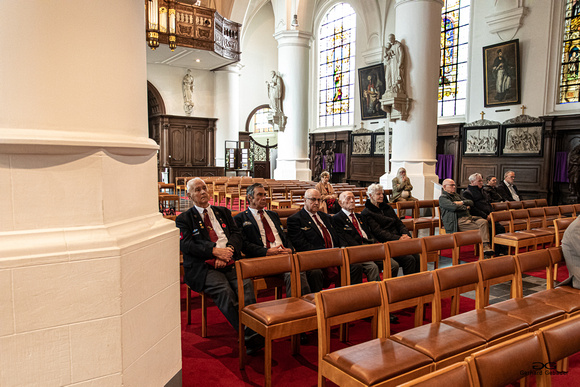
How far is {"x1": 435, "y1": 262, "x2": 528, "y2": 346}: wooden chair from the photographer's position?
7.94 feet

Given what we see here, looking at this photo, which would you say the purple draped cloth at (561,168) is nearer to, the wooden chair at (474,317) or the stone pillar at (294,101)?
the stone pillar at (294,101)

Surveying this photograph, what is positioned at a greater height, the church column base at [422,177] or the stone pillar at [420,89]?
the stone pillar at [420,89]

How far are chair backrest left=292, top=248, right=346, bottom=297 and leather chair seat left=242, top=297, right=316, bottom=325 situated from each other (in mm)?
190

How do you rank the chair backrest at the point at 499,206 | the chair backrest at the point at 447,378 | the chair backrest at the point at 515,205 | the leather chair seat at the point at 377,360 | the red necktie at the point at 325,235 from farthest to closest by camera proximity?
the chair backrest at the point at 515,205
the chair backrest at the point at 499,206
the red necktie at the point at 325,235
the leather chair seat at the point at 377,360
the chair backrest at the point at 447,378

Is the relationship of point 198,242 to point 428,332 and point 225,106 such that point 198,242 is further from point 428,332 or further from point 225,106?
point 225,106

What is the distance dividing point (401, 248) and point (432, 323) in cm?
112

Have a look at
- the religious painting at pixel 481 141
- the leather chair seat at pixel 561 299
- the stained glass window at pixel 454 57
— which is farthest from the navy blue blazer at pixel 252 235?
the stained glass window at pixel 454 57

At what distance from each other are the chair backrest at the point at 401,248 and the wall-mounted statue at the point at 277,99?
11789mm

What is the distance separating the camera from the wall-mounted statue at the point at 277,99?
1486cm

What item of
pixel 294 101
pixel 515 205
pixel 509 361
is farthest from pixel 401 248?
pixel 294 101

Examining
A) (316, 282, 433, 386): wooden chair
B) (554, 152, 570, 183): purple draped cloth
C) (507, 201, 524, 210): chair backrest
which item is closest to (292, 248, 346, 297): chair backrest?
(316, 282, 433, 386): wooden chair

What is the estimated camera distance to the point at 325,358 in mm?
2162

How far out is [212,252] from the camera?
331cm

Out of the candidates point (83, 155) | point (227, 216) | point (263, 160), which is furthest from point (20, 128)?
point (263, 160)
